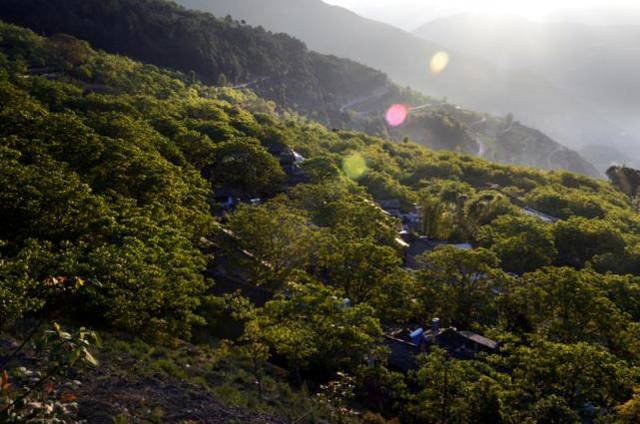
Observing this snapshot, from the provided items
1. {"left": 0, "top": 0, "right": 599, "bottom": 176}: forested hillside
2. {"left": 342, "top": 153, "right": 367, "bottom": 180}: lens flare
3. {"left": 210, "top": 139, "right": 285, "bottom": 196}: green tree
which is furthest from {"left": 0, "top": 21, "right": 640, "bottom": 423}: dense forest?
{"left": 0, "top": 0, "right": 599, "bottom": 176}: forested hillside

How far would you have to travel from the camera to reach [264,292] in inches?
1420

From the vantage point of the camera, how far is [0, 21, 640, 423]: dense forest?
2161 centimetres

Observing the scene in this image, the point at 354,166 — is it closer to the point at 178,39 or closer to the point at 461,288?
the point at 461,288

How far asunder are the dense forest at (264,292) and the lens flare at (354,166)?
21759 mm

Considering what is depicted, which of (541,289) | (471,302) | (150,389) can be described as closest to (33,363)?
(150,389)

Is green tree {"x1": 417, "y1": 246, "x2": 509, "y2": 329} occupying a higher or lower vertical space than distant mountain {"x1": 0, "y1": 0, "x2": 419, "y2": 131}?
lower

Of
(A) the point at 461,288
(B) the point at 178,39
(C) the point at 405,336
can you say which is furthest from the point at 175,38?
(C) the point at 405,336

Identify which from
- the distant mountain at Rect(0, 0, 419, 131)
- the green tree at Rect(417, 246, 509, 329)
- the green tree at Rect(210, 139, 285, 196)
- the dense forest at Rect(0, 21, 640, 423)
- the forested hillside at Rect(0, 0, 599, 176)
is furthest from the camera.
Answer: the forested hillside at Rect(0, 0, 599, 176)

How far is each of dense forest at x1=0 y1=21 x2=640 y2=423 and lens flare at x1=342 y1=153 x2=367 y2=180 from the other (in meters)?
21.8

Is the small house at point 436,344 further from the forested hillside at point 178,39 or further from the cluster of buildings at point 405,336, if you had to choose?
the forested hillside at point 178,39

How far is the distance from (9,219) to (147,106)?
51.1 meters

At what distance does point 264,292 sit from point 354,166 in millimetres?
58955

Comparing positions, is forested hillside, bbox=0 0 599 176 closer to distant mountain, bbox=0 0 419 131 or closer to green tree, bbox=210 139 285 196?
distant mountain, bbox=0 0 419 131

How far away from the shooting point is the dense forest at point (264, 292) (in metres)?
21.6
